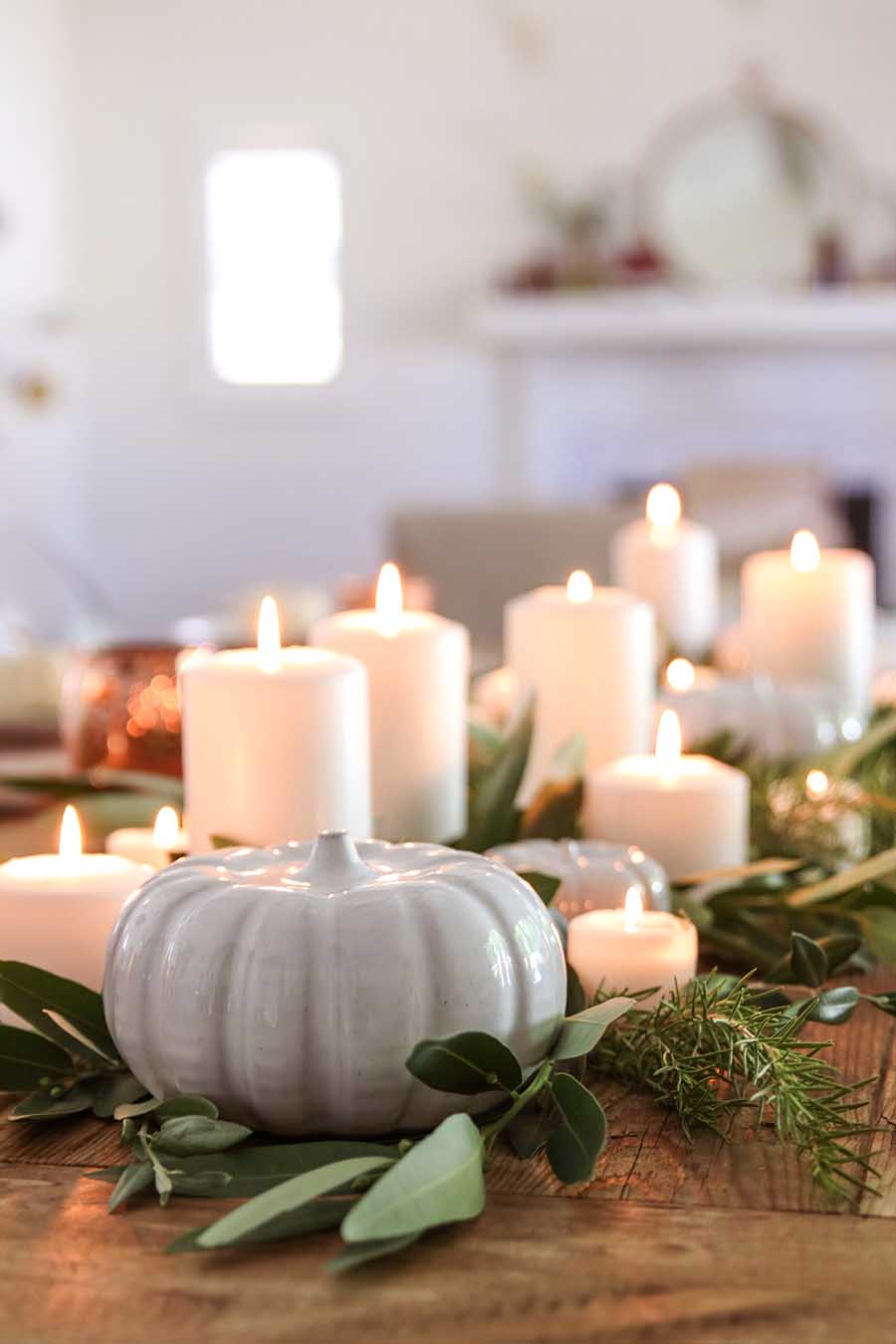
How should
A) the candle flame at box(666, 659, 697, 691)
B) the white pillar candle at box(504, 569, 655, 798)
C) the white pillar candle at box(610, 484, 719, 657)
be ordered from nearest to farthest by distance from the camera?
the white pillar candle at box(504, 569, 655, 798) < the candle flame at box(666, 659, 697, 691) < the white pillar candle at box(610, 484, 719, 657)

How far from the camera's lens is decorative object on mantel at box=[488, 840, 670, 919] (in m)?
0.71

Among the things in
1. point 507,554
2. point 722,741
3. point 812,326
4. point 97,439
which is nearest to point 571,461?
point 812,326

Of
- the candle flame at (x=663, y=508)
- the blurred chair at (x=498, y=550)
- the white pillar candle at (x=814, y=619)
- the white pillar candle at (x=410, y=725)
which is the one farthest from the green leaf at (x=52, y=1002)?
the blurred chair at (x=498, y=550)

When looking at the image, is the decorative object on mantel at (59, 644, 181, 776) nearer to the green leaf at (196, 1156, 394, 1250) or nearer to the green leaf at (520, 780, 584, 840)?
the green leaf at (520, 780, 584, 840)

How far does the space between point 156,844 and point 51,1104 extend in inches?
8.5

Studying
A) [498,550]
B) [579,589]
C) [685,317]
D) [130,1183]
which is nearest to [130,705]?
[579,589]

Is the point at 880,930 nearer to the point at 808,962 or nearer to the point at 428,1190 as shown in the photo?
the point at 808,962

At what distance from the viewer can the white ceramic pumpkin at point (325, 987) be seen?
521 millimetres

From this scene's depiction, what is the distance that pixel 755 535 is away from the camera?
453cm

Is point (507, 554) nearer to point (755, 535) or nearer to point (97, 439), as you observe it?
point (755, 535)

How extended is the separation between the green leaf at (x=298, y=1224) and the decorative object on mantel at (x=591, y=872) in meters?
0.23

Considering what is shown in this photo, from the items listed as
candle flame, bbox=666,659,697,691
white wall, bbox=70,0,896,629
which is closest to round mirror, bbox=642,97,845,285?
white wall, bbox=70,0,896,629

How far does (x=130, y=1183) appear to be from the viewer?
499 mm

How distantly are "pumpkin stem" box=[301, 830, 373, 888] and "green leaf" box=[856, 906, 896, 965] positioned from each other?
0.92ft
